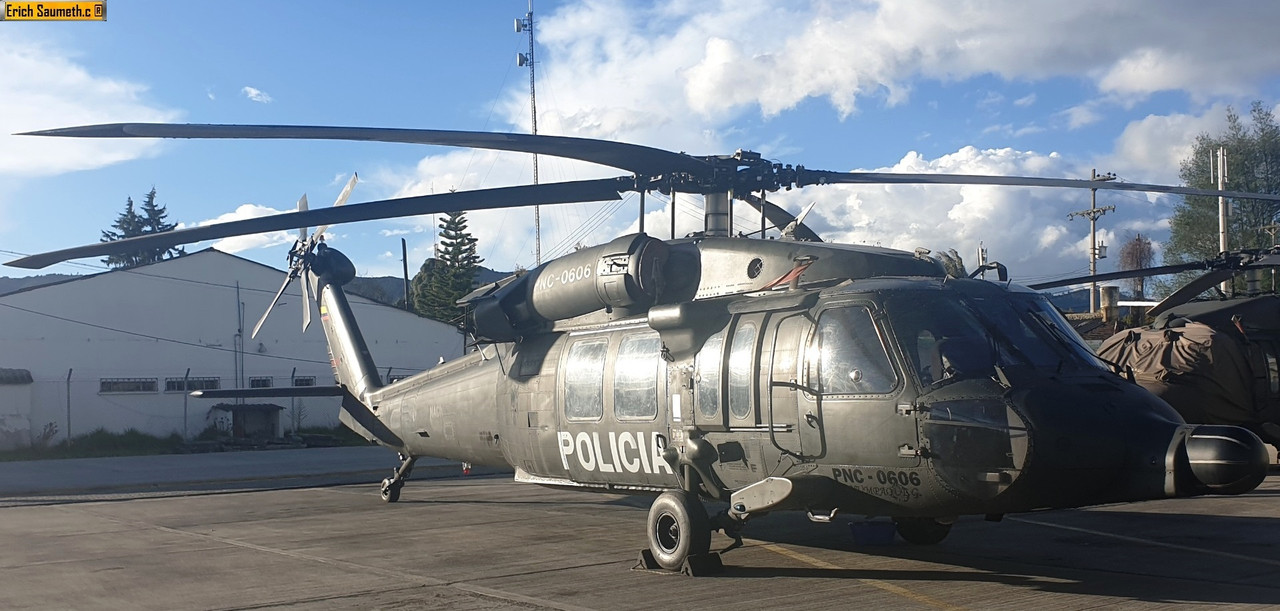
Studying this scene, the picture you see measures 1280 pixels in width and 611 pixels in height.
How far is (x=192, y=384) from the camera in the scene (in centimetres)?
3584

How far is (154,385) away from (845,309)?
1276 inches

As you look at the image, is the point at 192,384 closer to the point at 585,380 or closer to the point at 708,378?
the point at 585,380

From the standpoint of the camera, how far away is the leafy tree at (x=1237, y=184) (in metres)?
48.2

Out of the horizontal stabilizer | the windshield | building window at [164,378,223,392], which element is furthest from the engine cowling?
building window at [164,378,223,392]

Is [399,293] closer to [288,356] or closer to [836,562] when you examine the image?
[288,356]

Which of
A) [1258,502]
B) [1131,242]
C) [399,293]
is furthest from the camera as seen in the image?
[399,293]

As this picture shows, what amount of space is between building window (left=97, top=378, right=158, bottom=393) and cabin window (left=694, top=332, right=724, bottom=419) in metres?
30.7

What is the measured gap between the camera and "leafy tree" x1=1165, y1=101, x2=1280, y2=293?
48.2 meters

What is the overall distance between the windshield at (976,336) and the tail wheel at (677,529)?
2.29 meters

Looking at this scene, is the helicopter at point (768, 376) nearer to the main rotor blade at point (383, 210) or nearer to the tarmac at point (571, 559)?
the main rotor blade at point (383, 210)

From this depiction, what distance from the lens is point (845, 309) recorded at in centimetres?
843

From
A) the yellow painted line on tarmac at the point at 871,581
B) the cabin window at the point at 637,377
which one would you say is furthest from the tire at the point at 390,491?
the yellow painted line on tarmac at the point at 871,581

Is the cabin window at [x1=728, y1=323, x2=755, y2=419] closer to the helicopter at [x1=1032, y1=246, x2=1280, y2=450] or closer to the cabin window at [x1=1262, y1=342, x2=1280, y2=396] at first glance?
the helicopter at [x1=1032, y1=246, x2=1280, y2=450]

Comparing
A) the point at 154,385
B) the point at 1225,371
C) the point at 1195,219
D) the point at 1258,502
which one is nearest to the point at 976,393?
the point at 1258,502
